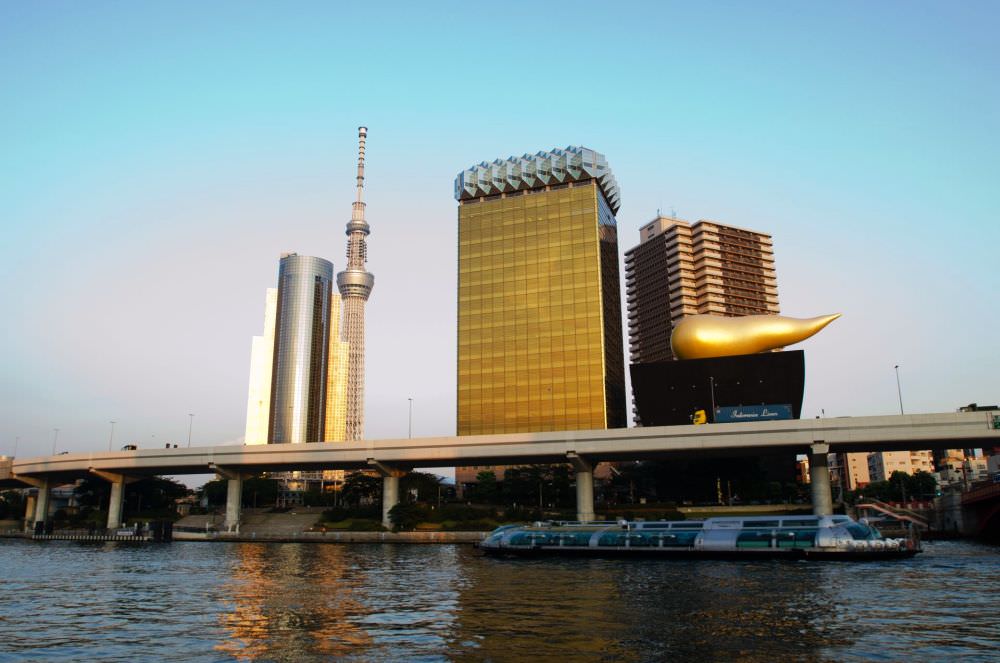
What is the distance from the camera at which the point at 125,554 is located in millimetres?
73438

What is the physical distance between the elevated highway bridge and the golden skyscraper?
2137 inches

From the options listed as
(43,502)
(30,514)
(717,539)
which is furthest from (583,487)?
(30,514)

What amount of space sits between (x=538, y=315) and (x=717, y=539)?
350 feet

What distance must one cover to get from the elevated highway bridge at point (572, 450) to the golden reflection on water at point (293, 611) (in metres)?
40.4

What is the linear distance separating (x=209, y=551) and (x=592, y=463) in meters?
47.2

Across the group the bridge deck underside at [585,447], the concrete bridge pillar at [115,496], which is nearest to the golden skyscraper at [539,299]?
the bridge deck underside at [585,447]

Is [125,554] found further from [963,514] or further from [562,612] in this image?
[963,514]

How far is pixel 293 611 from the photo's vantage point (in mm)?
32844

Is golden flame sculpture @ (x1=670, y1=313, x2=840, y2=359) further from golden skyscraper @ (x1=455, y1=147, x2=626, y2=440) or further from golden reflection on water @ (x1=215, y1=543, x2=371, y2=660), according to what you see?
golden reflection on water @ (x1=215, y1=543, x2=371, y2=660)

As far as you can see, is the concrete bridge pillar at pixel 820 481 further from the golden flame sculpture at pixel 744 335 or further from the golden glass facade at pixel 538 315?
the golden glass facade at pixel 538 315

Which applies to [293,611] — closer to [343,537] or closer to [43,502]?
[343,537]

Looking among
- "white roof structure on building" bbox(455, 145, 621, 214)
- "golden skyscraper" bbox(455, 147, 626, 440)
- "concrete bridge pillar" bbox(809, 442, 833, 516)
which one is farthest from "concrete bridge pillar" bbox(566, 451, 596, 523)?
"white roof structure on building" bbox(455, 145, 621, 214)

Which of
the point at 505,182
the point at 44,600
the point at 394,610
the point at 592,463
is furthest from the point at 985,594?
the point at 505,182

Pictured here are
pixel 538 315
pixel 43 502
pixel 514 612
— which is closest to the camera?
pixel 514 612
